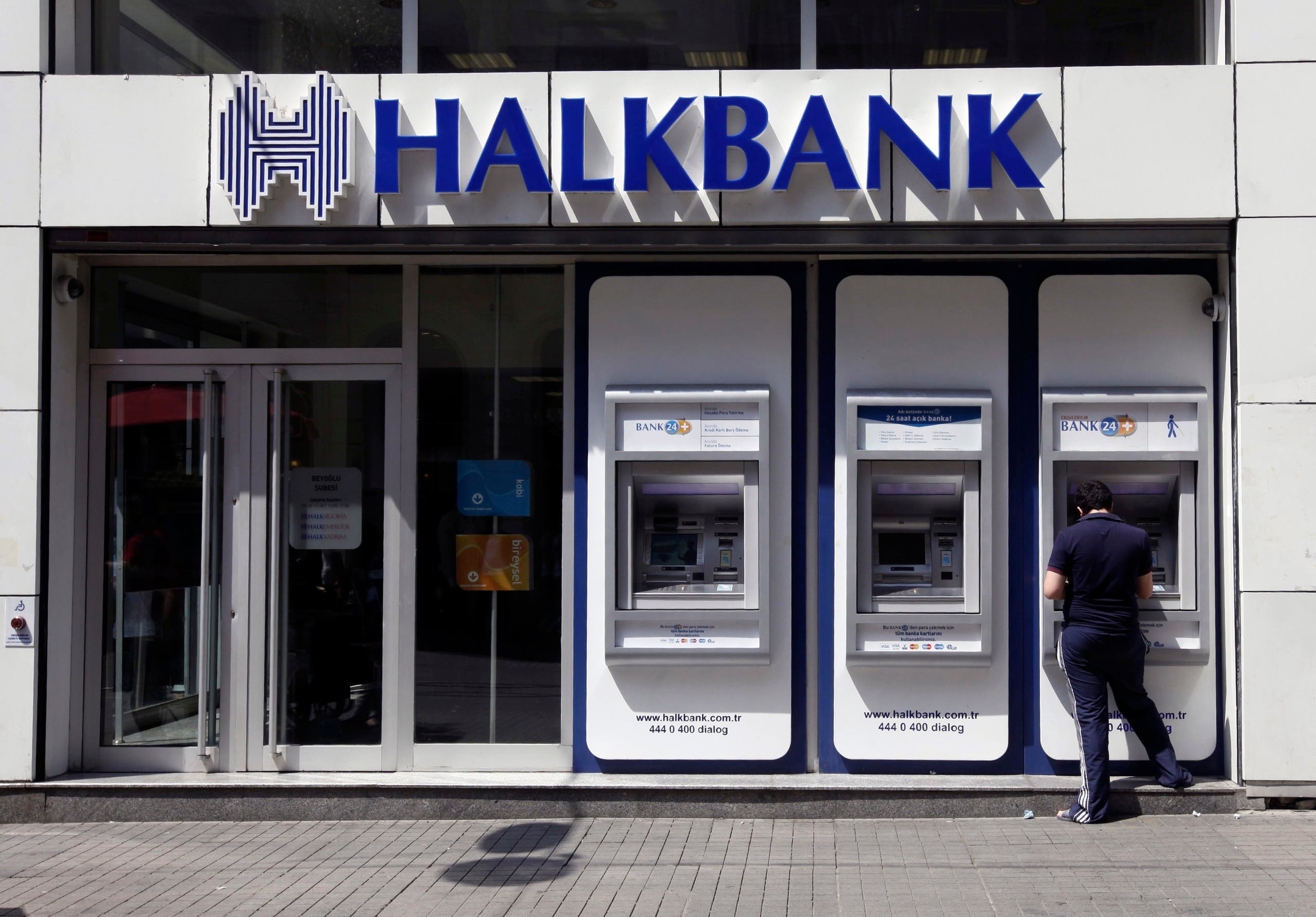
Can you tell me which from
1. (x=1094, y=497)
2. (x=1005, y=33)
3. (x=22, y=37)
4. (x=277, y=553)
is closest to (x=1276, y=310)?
(x=1094, y=497)

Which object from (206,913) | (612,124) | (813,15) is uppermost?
(813,15)

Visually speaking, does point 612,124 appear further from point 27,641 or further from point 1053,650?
point 27,641

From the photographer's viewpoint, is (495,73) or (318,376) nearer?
(495,73)

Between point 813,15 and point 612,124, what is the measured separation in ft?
4.59

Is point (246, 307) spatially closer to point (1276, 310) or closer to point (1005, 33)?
point (1005, 33)

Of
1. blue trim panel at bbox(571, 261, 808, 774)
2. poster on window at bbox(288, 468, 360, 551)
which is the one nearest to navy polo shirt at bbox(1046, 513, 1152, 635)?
blue trim panel at bbox(571, 261, 808, 774)

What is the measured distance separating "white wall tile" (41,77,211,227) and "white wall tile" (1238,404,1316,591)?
5782 mm

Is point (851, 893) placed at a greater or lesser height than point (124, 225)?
lesser

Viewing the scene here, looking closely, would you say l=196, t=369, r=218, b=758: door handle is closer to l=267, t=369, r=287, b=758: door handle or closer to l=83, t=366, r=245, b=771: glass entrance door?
l=83, t=366, r=245, b=771: glass entrance door

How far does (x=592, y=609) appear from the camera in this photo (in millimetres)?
6441

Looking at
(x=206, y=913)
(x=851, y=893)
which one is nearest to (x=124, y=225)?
(x=206, y=913)

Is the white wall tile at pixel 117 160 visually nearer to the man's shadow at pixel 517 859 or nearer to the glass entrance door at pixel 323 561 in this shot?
the glass entrance door at pixel 323 561

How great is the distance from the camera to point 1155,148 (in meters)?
6.10

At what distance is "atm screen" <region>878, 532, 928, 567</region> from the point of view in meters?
6.34
